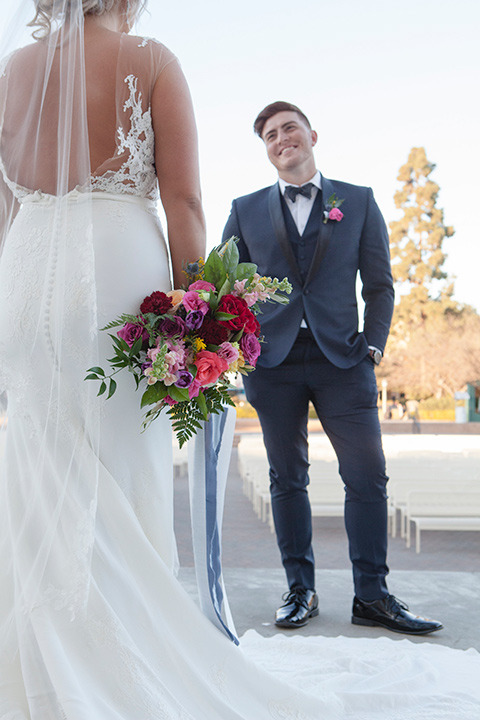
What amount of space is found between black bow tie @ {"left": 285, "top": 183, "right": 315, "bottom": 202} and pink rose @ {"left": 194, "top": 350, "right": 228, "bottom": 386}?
6.26ft

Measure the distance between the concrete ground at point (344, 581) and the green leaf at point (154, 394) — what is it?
1842 mm

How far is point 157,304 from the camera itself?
1973 mm

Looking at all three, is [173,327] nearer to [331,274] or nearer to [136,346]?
[136,346]

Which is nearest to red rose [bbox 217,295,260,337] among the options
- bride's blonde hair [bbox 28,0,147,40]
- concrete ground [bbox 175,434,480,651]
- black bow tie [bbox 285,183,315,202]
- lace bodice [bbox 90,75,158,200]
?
lace bodice [bbox 90,75,158,200]

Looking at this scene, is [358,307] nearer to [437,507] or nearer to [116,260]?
[116,260]

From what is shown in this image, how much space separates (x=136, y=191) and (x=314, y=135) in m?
1.89

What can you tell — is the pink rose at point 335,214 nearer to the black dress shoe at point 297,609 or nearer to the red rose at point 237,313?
the red rose at point 237,313

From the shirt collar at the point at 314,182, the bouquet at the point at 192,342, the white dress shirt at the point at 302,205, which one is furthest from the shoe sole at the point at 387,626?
the shirt collar at the point at 314,182

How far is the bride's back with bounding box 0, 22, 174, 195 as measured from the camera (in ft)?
6.75

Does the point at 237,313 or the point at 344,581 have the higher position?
the point at 237,313

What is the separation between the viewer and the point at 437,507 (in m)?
6.37

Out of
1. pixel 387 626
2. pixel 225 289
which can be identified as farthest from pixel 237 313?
pixel 387 626

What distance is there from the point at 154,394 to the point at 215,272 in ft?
1.34

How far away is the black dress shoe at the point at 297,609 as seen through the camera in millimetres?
3363
